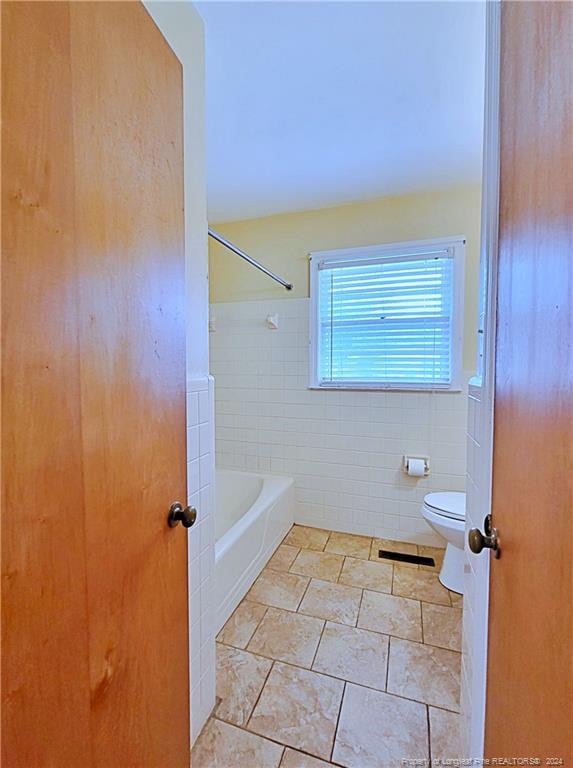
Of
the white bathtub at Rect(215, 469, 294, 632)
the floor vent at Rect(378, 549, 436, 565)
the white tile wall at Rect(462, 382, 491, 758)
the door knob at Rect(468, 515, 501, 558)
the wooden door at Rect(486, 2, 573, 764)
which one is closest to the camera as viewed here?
the wooden door at Rect(486, 2, 573, 764)

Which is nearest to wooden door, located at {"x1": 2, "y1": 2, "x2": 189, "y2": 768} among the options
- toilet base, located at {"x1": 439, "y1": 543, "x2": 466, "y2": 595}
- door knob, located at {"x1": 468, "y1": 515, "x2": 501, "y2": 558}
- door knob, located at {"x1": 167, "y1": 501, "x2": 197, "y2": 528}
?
door knob, located at {"x1": 167, "y1": 501, "x2": 197, "y2": 528}

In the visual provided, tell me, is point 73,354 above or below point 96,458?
above

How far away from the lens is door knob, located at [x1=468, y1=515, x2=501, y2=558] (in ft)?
2.36

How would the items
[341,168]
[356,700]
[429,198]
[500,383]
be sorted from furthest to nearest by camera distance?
[429,198] < [341,168] < [356,700] < [500,383]

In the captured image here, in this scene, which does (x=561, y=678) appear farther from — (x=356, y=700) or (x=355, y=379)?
(x=355, y=379)

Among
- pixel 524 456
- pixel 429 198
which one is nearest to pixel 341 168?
pixel 429 198

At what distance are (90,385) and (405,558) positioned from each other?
2.30 meters

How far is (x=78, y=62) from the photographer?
0.56 metres

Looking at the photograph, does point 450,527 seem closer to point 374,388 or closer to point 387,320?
point 374,388

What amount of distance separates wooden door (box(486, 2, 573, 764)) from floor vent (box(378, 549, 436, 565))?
5.08 feet

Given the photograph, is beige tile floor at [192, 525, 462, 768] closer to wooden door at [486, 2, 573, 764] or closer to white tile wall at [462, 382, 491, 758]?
white tile wall at [462, 382, 491, 758]

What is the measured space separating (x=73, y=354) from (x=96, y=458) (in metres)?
0.19

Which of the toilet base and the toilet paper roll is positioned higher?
the toilet paper roll

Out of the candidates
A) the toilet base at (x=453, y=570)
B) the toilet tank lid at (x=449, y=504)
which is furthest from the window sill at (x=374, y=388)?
the toilet base at (x=453, y=570)
